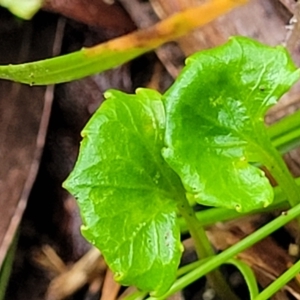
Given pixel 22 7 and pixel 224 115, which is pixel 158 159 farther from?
pixel 22 7

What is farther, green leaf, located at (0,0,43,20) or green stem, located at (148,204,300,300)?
green leaf, located at (0,0,43,20)

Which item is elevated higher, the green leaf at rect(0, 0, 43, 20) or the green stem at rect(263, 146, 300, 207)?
the green leaf at rect(0, 0, 43, 20)

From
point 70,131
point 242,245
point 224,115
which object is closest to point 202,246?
point 242,245

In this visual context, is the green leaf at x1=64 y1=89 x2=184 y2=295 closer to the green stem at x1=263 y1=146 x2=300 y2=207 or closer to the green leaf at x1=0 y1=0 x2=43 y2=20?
the green stem at x1=263 y1=146 x2=300 y2=207

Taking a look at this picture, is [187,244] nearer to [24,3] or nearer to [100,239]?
[100,239]

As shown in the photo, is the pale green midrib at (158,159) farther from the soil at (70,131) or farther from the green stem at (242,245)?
the soil at (70,131)

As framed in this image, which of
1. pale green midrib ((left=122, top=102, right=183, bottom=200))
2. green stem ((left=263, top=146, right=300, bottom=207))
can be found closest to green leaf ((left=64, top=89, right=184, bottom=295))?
pale green midrib ((left=122, top=102, right=183, bottom=200))
